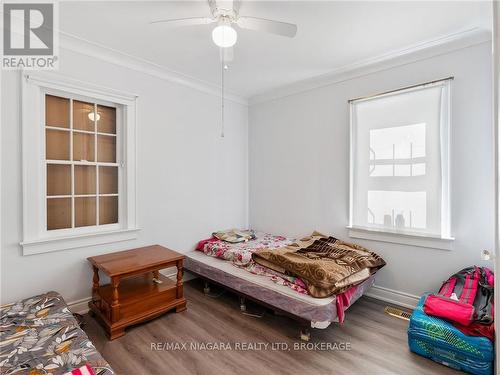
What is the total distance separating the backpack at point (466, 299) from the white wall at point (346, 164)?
0.21 meters

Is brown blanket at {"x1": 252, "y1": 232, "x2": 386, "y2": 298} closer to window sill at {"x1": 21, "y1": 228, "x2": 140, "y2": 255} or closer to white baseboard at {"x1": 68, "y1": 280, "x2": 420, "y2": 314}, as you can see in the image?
white baseboard at {"x1": 68, "y1": 280, "x2": 420, "y2": 314}

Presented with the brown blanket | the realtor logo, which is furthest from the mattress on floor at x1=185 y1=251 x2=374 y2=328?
the realtor logo

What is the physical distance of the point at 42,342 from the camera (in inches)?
64.1

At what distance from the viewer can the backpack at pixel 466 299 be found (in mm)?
1807

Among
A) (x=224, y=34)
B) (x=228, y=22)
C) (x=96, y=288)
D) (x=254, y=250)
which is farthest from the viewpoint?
(x=254, y=250)

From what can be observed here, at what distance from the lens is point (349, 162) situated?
3.13 m

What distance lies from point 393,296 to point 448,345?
994 mm

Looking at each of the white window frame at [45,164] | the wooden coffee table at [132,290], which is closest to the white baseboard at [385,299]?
the wooden coffee table at [132,290]

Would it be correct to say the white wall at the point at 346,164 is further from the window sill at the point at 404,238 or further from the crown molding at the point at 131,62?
the crown molding at the point at 131,62

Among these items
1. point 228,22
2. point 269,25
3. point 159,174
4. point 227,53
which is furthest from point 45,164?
point 269,25

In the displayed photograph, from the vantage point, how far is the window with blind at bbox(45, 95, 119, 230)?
8.10 ft

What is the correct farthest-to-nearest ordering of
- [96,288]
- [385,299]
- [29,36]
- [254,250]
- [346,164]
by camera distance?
[346,164] < [254,250] < [385,299] < [96,288] < [29,36]

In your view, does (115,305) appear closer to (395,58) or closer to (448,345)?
(448,345)

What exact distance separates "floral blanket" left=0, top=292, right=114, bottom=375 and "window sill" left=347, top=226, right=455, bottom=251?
2683 millimetres
